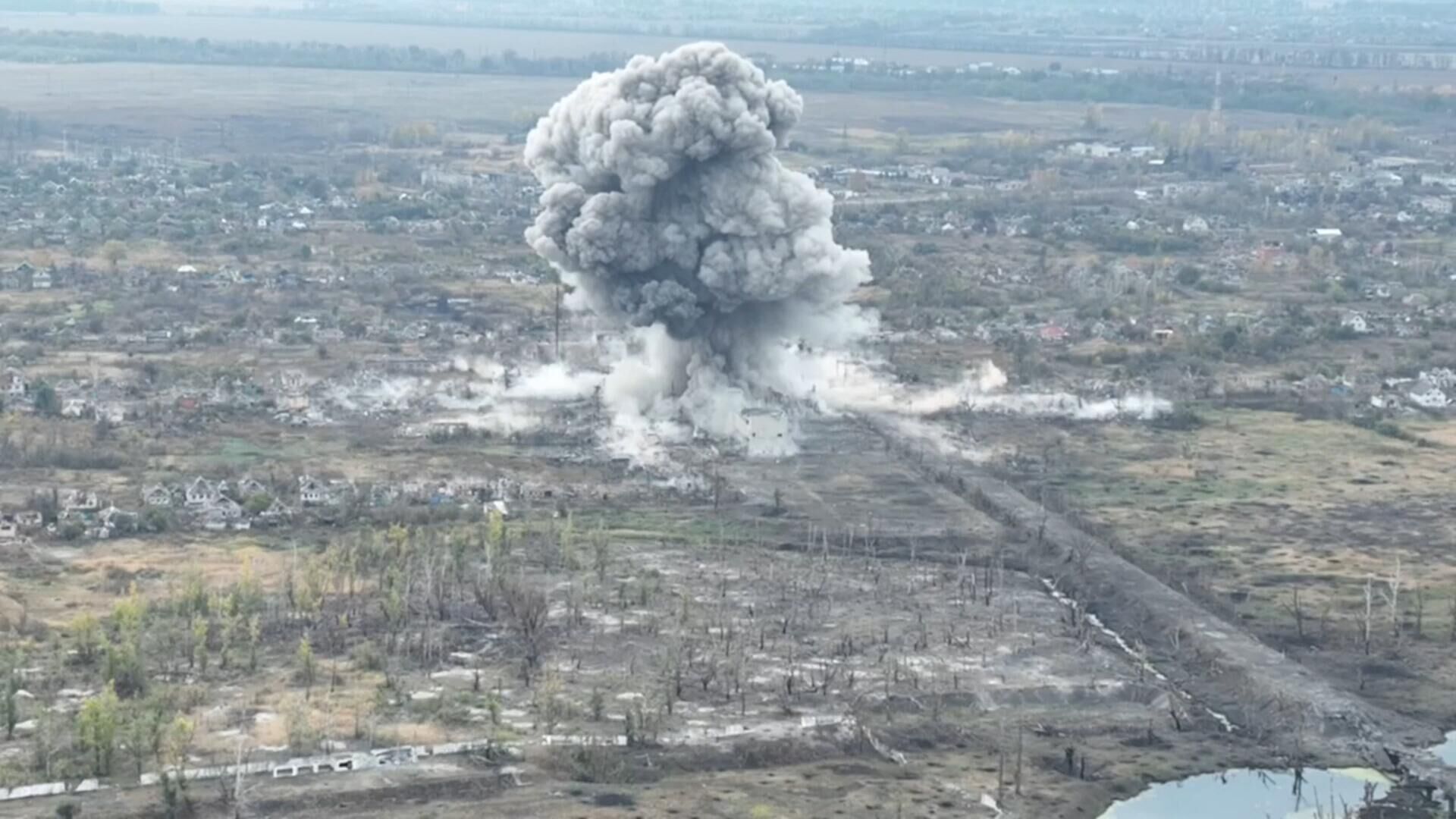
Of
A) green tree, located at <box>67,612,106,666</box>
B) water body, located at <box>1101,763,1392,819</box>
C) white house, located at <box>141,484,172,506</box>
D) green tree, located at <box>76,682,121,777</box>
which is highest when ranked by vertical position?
green tree, located at <box>76,682,121,777</box>

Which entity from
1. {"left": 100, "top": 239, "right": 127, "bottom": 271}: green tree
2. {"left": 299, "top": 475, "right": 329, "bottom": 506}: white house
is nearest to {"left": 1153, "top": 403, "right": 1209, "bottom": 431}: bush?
{"left": 299, "top": 475, "right": 329, "bottom": 506}: white house

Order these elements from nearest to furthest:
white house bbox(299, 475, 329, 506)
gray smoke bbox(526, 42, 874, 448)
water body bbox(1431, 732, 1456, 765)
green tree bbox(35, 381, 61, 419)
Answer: water body bbox(1431, 732, 1456, 765), white house bbox(299, 475, 329, 506), gray smoke bbox(526, 42, 874, 448), green tree bbox(35, 381, 61, 419)

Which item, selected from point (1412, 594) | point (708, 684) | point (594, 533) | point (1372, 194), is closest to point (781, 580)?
point (594, 533)

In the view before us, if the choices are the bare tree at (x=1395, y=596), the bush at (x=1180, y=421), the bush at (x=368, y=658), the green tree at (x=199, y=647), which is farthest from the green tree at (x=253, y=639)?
the bush at (x=1180, y=421)

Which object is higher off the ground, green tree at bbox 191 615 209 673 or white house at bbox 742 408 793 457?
green tree at bbox 191 615 209 673

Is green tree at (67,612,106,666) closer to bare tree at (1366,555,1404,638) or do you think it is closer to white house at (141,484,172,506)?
white house at (141,484,172,506)

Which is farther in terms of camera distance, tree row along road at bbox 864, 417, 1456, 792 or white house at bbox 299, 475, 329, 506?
white house at bbox 299, 475, 329, 506

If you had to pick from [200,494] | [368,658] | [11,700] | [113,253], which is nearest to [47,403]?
[200,494]
